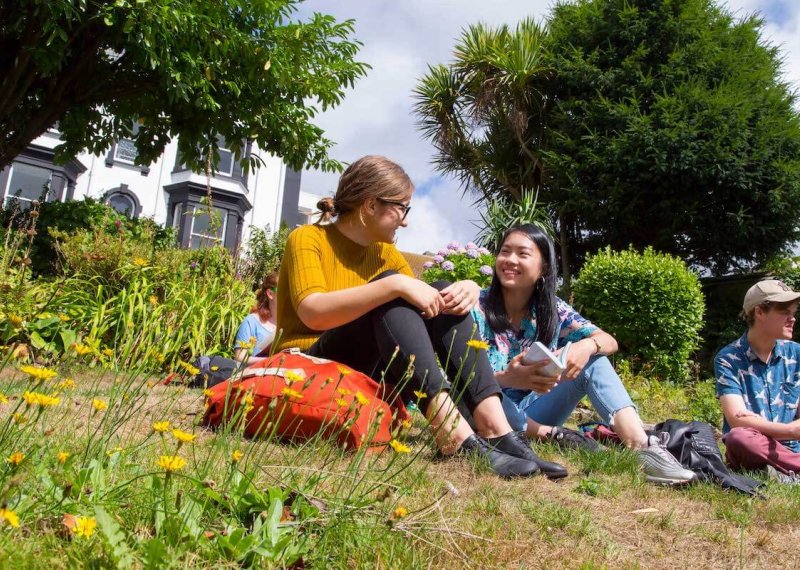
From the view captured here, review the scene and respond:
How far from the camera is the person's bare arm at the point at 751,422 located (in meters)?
2.82

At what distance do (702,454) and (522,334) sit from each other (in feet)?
3.26

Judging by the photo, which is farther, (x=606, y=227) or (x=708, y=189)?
(x=606, y=227)

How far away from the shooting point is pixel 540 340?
3127 millimetres

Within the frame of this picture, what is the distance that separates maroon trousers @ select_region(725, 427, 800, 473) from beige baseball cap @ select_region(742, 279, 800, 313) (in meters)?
0.64

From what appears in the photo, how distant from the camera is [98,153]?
9.14 m

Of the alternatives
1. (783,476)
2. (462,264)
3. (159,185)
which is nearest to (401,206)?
(783,476)

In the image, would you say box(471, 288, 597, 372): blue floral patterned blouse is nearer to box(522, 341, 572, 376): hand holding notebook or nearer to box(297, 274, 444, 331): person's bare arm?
box(522, 341, 572, 376): hand holding notebook

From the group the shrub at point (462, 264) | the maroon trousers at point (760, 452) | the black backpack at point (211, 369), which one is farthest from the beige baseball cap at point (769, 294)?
the shrub at point (462, 264)

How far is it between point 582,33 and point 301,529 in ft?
45.8

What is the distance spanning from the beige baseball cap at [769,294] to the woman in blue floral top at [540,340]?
0.81 m

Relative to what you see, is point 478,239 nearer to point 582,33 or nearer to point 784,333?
point 582,33

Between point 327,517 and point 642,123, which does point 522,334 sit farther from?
point 642,123

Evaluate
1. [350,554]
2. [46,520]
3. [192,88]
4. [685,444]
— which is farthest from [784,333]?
[192,88]

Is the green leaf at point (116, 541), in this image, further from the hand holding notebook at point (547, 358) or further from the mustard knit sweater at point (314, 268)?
the hand holding notebook at point (547, 358)
